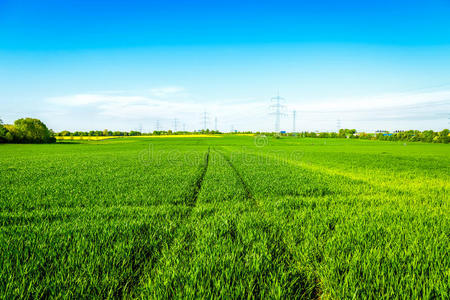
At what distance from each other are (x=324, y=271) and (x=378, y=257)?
1036mm

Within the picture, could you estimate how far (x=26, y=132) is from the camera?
7300 cm

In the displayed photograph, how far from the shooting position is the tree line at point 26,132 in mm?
67750

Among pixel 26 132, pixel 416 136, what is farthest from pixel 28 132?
pixel 416 136

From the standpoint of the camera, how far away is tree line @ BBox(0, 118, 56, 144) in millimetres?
67750

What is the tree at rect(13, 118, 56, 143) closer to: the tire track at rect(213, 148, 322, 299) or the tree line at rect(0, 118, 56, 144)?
the tree line at rect(0, 118, 56, 144)

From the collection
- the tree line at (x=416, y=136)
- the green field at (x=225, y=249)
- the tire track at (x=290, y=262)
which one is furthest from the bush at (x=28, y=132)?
the tree line at (x=416, y=136)

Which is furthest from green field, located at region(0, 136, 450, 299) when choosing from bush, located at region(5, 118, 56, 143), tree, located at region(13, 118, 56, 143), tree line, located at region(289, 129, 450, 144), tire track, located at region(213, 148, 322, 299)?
tree line, located at region(289, 129, 450, 144)

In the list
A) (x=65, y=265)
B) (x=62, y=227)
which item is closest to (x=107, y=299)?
(x=65, y=265)

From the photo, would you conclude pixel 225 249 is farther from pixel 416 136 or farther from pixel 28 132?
pixel 416 136

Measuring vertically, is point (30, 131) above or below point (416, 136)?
above

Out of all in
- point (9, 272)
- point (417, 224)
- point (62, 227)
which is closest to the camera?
point (9, 272)

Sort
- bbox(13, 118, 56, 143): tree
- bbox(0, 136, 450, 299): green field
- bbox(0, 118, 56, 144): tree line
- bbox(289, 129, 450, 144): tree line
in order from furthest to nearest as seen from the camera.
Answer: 1. bbox(13, 118, 56, 143): tree
2. bbox(289, 129, 450, 144): tree line
3. bbox(0, 118, 56, 144): tree line
4. bbox(0, 136, 450, 299): green field

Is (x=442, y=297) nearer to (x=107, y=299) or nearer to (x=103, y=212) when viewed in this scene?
(x=107, y=299)

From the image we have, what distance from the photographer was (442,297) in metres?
2.35
